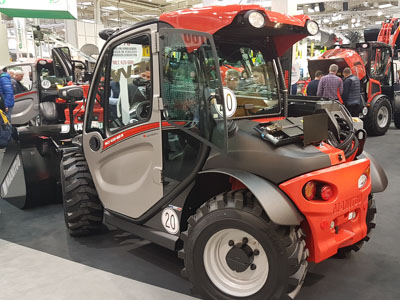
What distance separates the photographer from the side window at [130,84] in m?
2.64

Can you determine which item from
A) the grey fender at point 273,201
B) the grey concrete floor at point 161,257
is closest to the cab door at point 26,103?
the grey concrete floor at point 161,257

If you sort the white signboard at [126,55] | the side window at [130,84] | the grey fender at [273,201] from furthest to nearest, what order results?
the white signboard at [126,55]
the side window at [130,84]
the grey fender at [273,201]

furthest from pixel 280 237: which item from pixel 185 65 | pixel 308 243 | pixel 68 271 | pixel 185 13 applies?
pixel 68 271

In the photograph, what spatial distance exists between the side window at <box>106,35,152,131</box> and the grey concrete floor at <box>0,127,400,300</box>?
105 cm

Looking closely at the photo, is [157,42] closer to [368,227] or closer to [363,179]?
[363,179]

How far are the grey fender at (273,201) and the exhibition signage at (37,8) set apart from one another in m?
7.00

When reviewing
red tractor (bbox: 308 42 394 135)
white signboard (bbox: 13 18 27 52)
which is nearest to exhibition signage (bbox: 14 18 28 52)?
white signboard (bbox: 13 18 27 52)

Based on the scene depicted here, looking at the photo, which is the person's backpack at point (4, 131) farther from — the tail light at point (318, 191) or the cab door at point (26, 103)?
the cab door at point (26, 103)

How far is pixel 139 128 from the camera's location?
2.70 m

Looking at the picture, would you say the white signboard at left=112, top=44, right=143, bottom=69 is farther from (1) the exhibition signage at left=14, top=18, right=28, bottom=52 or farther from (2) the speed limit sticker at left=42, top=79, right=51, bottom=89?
(1) the exhibition signage at left=14, top=18, right=28, bottom=52

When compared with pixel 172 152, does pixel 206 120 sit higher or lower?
higher

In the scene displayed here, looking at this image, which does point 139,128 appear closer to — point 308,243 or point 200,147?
point 200,147

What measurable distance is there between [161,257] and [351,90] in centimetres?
598

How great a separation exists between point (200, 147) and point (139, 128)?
1.64 feet
